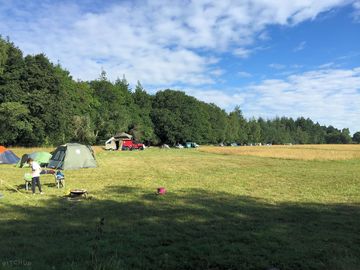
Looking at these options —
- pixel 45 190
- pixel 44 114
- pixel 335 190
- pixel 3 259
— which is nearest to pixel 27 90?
pixel 44 114

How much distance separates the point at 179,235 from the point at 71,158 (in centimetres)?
1902

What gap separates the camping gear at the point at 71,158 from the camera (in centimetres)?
2566

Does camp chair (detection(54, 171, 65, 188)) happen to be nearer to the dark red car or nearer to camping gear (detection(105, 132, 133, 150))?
the dark red car

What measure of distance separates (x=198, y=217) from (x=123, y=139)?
211 ft

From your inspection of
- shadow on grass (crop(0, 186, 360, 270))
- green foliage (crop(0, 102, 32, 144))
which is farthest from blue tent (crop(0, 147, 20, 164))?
green foliage (crop(0, 102, 32, 144))

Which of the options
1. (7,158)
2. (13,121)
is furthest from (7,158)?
(13,121)

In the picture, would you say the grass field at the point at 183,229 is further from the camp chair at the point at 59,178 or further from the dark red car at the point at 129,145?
the dark red car at the point at 129,145

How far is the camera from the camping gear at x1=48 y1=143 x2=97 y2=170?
25656mm

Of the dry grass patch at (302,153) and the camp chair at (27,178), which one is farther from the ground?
the dry grass patch at (302,153)

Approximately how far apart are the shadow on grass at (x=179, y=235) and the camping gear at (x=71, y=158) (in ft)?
42.2

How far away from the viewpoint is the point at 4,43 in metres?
59.7

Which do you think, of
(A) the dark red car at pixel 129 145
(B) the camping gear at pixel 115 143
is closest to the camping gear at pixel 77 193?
(A) the dark red car at pixel 129 145

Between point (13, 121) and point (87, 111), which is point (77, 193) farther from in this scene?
point (87, 111)

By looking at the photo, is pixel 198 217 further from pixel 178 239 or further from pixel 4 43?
pixel 4 43
